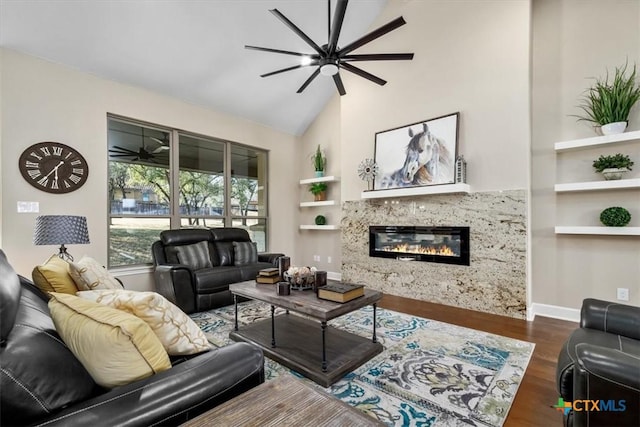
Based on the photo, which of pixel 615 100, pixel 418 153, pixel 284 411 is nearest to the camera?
pixel 284 411

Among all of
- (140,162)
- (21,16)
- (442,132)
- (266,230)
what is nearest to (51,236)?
(140,162)

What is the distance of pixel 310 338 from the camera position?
265 cm

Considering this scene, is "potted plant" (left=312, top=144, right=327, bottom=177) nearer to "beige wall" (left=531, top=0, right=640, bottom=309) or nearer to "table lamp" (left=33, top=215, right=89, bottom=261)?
"beige wall" (left=531, top=0, right=640, bottom=309)

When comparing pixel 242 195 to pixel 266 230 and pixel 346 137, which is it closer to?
pixel 266 230

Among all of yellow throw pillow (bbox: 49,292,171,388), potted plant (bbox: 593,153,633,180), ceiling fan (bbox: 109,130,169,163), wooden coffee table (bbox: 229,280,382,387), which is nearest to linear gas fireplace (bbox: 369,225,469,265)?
potted plant (bbox: 593,153,633,180)

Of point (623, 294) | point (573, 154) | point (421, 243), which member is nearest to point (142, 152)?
point (421, 243)

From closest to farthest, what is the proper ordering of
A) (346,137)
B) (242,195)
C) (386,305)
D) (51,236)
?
1. (51,236)
2. (386,305)
3. (346,137)
4. (242,195)

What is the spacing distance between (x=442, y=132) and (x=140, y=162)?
441 cm

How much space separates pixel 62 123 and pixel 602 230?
6259 mm

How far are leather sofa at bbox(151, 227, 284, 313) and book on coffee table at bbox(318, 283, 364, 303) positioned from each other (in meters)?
1.30

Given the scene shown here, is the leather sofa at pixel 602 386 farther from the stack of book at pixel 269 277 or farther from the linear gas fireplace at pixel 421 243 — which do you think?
the linear gas fireplace at pixel 421 243

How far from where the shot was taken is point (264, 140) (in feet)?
19.1

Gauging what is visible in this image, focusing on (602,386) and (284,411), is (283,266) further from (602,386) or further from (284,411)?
(602,386)

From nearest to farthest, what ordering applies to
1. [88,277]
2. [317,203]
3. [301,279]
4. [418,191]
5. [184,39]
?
[88,277] → [301,279] → [184,39] → [418,191] → [317,203]
